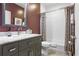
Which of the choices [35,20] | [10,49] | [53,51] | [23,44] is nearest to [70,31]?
[53,51]

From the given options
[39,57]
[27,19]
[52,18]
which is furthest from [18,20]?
[39,57]

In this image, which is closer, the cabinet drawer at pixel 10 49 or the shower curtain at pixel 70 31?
the cabinet drawer at pixel 10 49

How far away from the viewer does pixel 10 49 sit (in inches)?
51.4

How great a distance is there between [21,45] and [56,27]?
0.53m

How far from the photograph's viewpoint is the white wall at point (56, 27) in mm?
1573

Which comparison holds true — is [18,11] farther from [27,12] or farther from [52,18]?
[52,18]

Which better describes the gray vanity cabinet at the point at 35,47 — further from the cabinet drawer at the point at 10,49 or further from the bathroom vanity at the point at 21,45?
the cabinet drawer at the point at 10,49

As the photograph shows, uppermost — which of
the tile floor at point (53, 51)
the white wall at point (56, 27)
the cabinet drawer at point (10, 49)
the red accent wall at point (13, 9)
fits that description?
the red accent wall at point (13, 9)

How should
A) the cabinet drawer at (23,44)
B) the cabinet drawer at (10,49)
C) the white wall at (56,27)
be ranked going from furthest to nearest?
the white wall at (56,27) → the cabinet drawer at (23,44) → the cabinet drawer at (10,49)

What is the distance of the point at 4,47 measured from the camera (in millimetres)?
1211

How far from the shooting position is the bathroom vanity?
1249mm

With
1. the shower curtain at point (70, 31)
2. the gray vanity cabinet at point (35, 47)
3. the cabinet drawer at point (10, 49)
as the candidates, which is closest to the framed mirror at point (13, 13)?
the gray vanity cabinet at point (35, 47)

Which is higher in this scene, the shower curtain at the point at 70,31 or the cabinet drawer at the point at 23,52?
the shower curtain at the point at 70,31

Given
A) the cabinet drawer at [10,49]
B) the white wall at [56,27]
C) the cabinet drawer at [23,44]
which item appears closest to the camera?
the cabinet drawer at [10,49]
